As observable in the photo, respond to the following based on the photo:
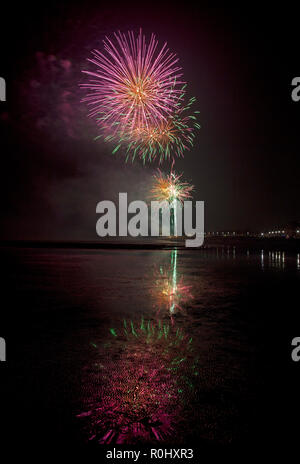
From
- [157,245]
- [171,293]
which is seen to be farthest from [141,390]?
[157,245]

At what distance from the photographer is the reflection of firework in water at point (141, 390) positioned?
8.11 feet

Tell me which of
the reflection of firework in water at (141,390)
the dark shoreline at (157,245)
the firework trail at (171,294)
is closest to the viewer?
the reflection of firework in water at (141,390)

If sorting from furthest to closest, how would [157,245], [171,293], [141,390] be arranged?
[157,245] < [171,293] < [141,390]

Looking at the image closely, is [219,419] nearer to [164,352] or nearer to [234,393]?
[234,393]

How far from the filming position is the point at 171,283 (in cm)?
1088

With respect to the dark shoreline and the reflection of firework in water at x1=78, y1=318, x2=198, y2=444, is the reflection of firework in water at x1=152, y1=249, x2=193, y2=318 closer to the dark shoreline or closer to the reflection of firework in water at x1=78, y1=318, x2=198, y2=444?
the reflection of firework in water at x1=78, y1=318, x2=198, y2=444

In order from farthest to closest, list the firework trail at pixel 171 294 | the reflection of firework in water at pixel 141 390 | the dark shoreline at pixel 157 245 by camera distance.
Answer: the dark shoreline at pixel 157 245 → the firework trail at pixel 171 294 → the reflection of firework in water at pixel 141 390

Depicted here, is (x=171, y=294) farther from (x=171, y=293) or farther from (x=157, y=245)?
(x=157, y=245)

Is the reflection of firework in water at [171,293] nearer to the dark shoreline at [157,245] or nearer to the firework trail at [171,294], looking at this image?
the firework trail at [171,294]

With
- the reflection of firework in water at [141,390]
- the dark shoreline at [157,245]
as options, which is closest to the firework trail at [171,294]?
the reflection of firework in water at [141,390]

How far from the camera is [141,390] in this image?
3.10 m

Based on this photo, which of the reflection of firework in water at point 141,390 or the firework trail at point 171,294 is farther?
the firework trail at point 171,294
